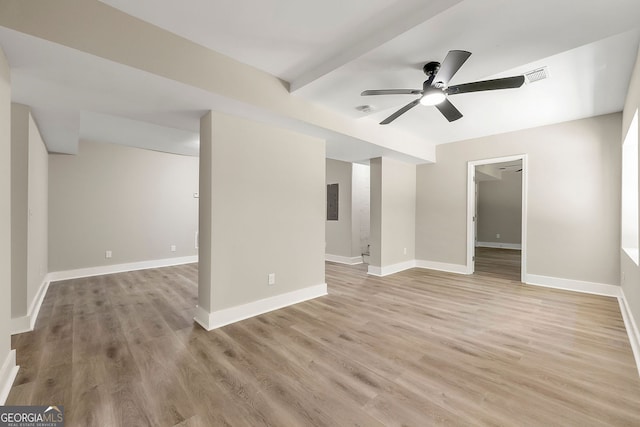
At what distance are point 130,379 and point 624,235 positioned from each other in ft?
18.0

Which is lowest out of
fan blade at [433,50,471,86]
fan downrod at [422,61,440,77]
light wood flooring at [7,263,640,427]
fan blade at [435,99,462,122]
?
light wood flooring at [7,263,640,427]

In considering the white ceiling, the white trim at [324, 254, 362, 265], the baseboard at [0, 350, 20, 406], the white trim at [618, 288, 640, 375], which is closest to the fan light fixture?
the white ceiling

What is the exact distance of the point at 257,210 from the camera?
10.3 feet

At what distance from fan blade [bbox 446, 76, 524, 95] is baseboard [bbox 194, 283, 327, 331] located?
9.17 ft

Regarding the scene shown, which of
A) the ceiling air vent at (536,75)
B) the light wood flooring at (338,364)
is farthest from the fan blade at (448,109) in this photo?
the light wood flooring at (338,364)

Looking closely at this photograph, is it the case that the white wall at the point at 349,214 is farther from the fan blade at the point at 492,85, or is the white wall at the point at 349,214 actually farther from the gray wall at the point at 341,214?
the fan blade at the point at 492,85

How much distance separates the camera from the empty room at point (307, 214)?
1.71 m

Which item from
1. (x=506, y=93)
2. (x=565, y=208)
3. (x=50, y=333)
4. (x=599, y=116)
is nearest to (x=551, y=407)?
(x=506, y=93)

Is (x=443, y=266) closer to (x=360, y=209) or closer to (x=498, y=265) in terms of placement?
(x=498, y=265)

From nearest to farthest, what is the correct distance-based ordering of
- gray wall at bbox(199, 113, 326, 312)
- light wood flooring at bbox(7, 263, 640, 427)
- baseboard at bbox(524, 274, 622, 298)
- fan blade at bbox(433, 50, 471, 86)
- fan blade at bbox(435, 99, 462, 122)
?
1. light wood flooring at bbox(7, 263, 640, 427)
2. fan blade at bbox(433, 50, 471, 86)
3. fan blade at bbox(435, 99, 462, 122)
4. gray wall at bbox(199, 113, 326, 312)
5. baseboard at bbox(524, 274, 622, 298)

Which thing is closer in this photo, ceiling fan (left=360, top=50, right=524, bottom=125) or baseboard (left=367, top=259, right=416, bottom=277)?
ceiling fan (left=360, top=50, right=524, bottom=125)

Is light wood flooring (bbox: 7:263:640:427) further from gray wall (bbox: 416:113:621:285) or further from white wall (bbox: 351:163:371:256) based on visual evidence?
white wall (bbox: 351:163:371:256)

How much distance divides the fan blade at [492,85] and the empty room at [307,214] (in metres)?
0.02

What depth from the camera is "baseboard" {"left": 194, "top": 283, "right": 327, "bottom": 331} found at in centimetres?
276
